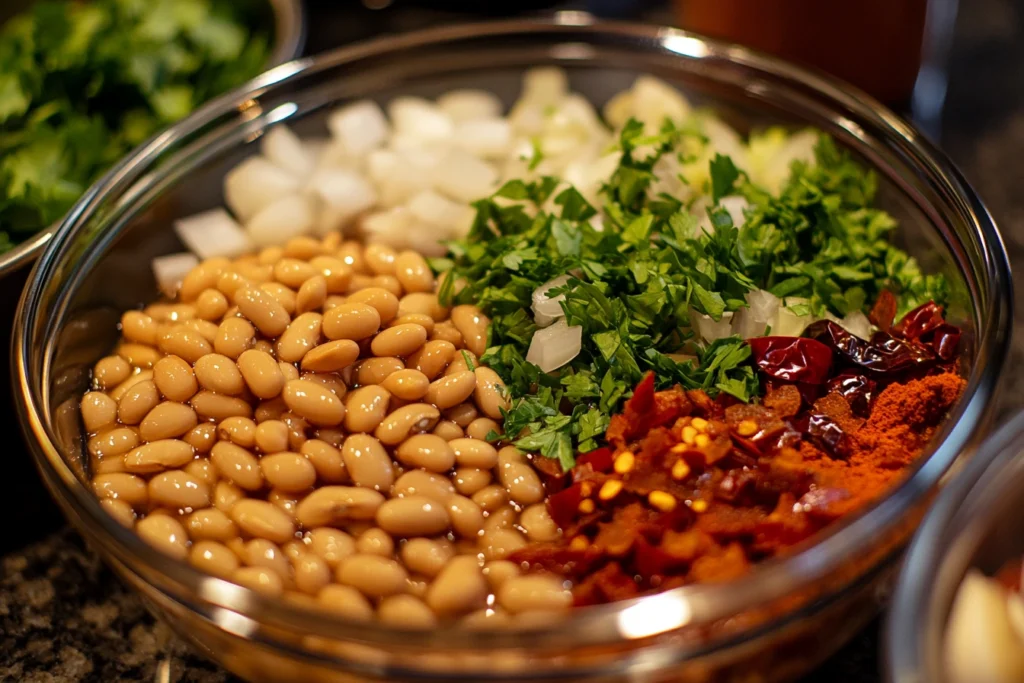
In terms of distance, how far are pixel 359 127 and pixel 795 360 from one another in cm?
94

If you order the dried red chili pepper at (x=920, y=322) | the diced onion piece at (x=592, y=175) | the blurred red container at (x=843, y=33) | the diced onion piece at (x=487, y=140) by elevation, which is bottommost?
the dried red chili pepper at (x=920, y=322)

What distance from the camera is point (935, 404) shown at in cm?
117

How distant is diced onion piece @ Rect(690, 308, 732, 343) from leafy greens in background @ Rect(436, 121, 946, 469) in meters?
0.02

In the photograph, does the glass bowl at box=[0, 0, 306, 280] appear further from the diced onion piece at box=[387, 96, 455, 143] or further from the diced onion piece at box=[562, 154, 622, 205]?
the diced onion piece at box=[562, 154, 622, 205]

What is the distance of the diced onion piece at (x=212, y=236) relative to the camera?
1598 mm

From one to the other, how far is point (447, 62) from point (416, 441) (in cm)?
93

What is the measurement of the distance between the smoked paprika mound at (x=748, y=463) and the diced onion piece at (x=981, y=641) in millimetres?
159

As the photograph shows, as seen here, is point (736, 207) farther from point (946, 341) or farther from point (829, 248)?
point (946, 341)

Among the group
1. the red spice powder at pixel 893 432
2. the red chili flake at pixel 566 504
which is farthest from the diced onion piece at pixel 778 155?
the red chili flake at pixel 566 504

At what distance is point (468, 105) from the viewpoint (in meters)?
1.83

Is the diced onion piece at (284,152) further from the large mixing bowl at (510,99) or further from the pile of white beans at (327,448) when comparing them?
the pile of white beans at (327,448)

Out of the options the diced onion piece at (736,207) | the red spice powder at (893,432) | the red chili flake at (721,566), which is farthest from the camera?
the diced onion piece at (736,207)


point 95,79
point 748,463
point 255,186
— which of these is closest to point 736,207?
point 748,463

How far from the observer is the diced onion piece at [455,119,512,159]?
1729mm
